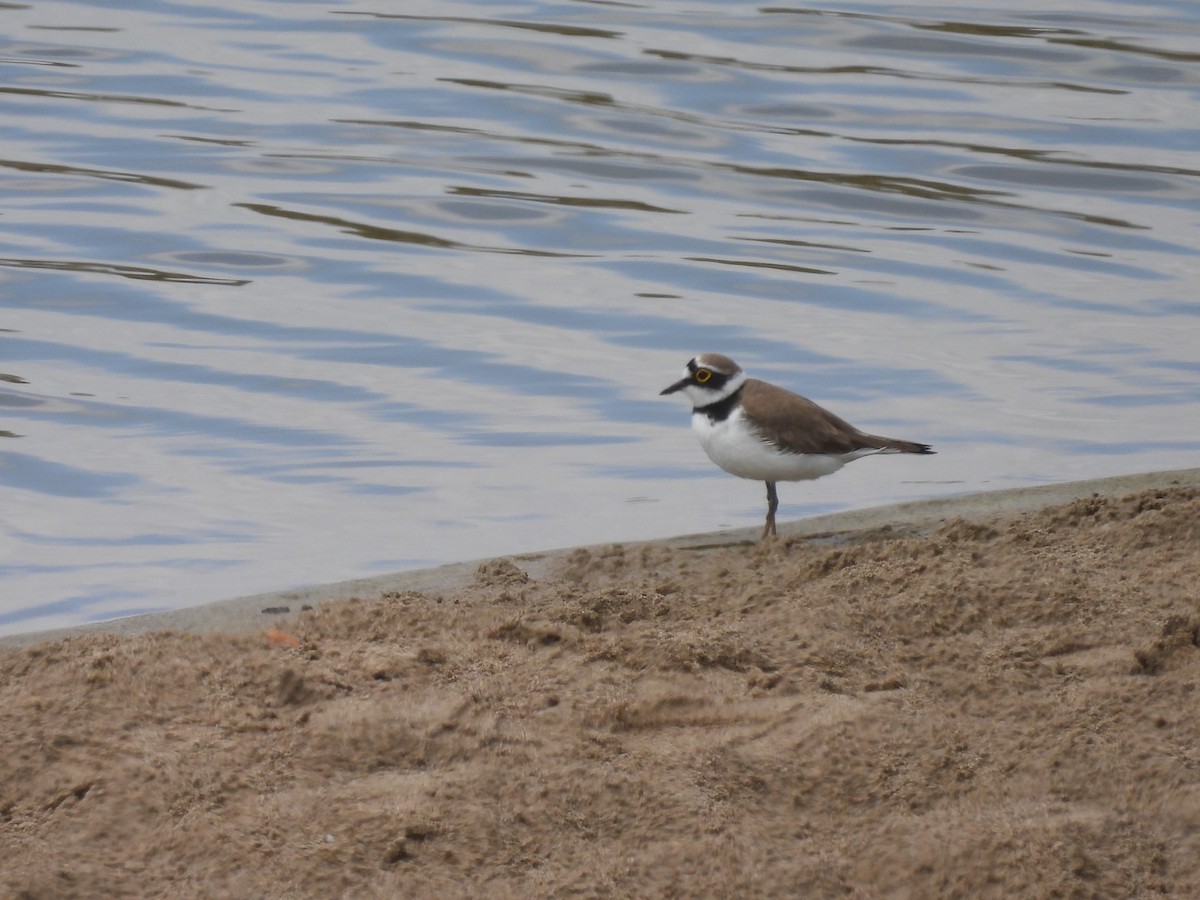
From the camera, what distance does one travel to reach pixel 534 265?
36.0ft

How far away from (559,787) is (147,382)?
18.6 ft

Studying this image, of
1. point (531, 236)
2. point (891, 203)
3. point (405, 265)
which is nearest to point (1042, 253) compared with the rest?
point (891, 203)

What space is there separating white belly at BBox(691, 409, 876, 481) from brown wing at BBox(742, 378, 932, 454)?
35mm

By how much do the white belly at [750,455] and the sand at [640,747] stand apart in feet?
4.16

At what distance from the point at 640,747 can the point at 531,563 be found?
195 centimetres

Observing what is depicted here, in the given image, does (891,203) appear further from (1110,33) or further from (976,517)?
(976,517)

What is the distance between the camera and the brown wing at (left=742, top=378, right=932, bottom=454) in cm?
616

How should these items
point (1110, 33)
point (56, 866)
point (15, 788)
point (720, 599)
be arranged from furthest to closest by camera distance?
point (1110, 33) < point (720, 599) < point (15, 788) < point (56, 866)

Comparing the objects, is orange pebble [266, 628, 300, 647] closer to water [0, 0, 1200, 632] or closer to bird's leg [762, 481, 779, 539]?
water [0, 0, 1200, 632]

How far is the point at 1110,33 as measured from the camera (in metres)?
16.7

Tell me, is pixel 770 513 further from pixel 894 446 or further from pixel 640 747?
pixel 640 747

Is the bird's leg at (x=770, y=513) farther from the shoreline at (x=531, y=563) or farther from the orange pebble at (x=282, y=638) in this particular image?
the orange pebble at (x=282, y=638)

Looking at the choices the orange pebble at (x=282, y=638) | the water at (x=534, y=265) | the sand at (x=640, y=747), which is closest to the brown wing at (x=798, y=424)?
the water at (x=534, y=265)

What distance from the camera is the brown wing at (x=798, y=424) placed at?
6.16 metres
